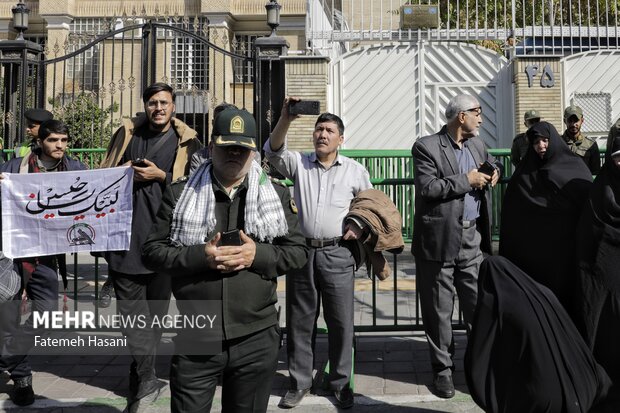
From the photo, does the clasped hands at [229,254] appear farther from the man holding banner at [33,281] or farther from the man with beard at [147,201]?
the man holding banner at [33,281]

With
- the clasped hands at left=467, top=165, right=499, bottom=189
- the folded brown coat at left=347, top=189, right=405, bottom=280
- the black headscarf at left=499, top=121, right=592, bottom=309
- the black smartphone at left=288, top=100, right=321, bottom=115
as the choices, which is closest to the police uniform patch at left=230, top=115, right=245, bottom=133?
the black smartphone at left=288, top=100, right=321, bottom=115

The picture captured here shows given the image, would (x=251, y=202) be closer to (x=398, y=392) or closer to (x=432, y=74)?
(x=398, y=392)

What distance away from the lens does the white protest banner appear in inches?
203

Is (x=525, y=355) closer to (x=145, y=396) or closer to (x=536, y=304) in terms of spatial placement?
(x=536, y=304)

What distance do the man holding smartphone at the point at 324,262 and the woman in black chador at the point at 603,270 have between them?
153 cm

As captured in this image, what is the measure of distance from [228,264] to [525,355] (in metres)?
1.77

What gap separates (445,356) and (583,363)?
4.47ft

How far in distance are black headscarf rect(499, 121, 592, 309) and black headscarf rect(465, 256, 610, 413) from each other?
25 cm

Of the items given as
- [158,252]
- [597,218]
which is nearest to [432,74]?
[597,218]

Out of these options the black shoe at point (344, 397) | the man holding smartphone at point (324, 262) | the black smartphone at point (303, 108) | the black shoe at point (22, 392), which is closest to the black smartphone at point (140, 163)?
the man holding smartphone at point (324, 262)

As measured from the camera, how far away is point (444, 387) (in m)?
4.85

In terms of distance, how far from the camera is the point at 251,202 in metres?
3.23

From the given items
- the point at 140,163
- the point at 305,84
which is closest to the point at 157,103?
the point at 140,163

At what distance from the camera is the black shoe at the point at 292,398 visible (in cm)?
473
